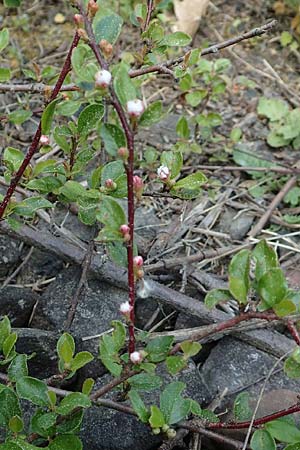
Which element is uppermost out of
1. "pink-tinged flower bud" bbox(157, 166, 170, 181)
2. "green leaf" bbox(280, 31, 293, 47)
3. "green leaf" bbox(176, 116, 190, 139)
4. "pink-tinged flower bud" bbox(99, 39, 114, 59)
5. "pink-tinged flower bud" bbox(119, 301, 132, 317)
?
"pink-tinged flower bud" bbox(99, 39, 114, 59)

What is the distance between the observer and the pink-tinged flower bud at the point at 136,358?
1.21 metres

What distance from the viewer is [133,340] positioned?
125 centimetres

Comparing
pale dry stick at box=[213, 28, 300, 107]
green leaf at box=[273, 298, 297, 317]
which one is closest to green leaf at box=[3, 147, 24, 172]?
green leaf at box=[273, 298, 297, 317]

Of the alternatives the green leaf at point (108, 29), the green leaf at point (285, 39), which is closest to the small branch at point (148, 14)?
the green leaf at point (108, 29)

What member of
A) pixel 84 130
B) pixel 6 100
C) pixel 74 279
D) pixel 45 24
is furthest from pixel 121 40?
pixel 84 130

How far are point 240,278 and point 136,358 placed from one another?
24 cm

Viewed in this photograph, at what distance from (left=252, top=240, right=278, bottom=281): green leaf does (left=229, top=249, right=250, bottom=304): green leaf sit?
0.03 m

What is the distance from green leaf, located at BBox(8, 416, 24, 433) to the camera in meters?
1.27

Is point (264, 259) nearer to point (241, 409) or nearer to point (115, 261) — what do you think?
point (115, 261)

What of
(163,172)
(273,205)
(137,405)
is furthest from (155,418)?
(273,205)

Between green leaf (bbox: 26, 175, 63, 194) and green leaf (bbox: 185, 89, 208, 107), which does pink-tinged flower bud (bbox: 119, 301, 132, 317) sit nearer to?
green leaf (bbox: 26, 175, 63, 194)

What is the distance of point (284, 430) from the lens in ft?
4.19

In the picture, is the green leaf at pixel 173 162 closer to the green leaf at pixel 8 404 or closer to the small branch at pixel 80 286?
the small branch at pixel 80 286

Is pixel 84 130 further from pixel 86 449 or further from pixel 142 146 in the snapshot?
pixel 142 146
